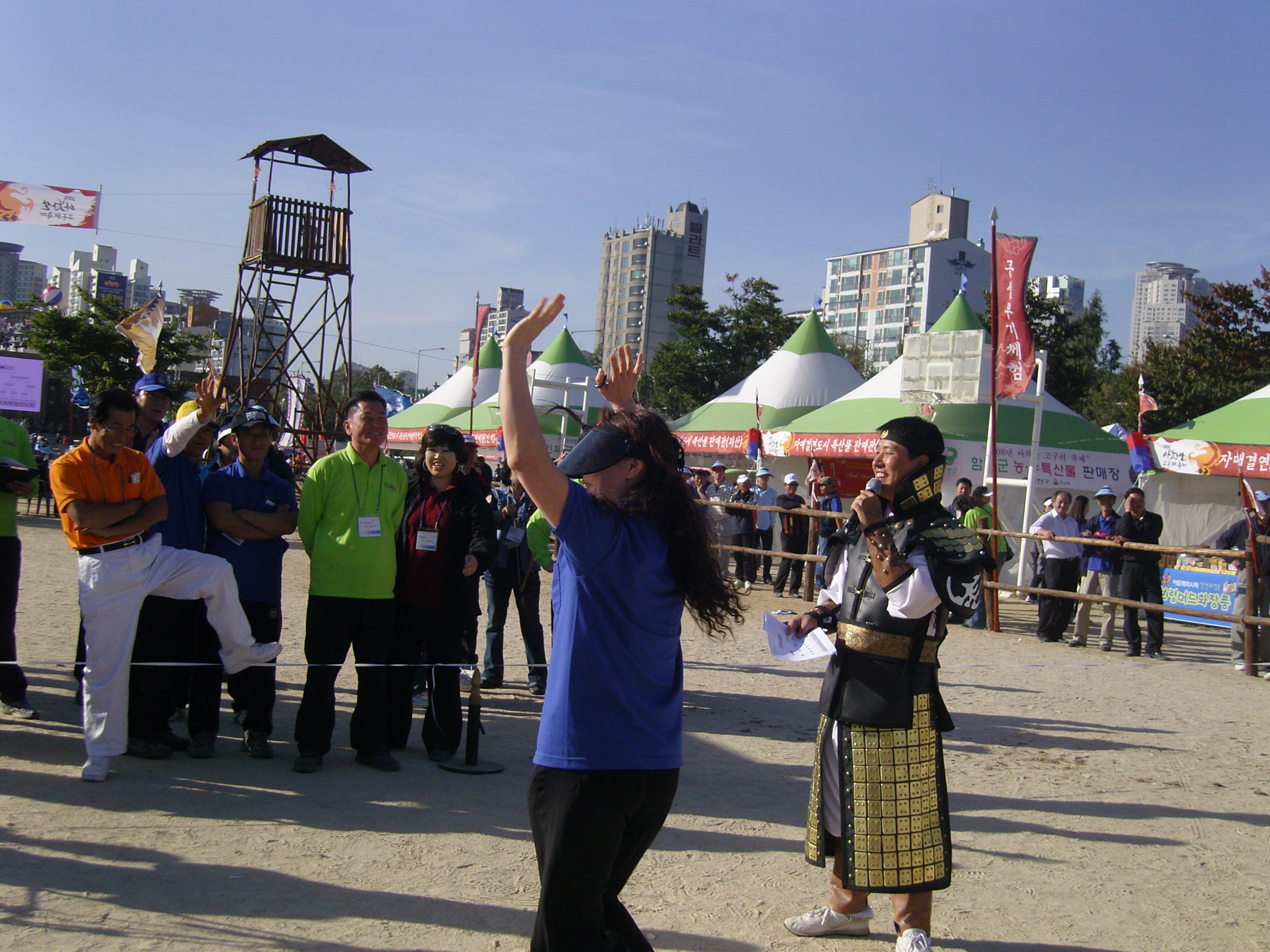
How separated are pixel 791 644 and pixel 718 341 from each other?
143ft

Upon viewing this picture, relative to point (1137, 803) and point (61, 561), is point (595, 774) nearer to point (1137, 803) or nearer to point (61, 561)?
point (1137, 803)

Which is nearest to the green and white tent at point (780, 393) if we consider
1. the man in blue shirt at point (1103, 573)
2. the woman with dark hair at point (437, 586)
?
the man in blue shirt at point (1103, 573)

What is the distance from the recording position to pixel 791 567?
14203mm

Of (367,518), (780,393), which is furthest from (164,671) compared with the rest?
(780,393)

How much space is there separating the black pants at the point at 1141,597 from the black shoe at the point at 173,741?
943 centimetres

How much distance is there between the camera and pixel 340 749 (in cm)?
529

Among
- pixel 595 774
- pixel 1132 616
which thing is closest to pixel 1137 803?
pixel 595 774

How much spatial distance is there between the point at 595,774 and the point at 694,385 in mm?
44324

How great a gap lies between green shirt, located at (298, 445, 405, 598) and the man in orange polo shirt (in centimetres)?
43

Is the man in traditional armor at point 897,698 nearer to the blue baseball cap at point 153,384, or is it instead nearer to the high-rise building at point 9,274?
the blue baseball cap at point 153,384

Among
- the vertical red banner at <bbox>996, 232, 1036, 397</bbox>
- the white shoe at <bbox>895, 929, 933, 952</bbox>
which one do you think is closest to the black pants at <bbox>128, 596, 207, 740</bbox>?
the white shoe at <bbox>895, 929, 933, 952</bbox>

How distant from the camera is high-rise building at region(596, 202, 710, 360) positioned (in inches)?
4875

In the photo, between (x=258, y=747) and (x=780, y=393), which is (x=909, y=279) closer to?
(x=780, y=393)

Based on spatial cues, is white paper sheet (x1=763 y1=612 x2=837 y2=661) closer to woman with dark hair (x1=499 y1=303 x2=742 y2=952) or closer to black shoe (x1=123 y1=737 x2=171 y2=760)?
woman with dark hair (x1=499 y1=303 x2=742 y2=952)
